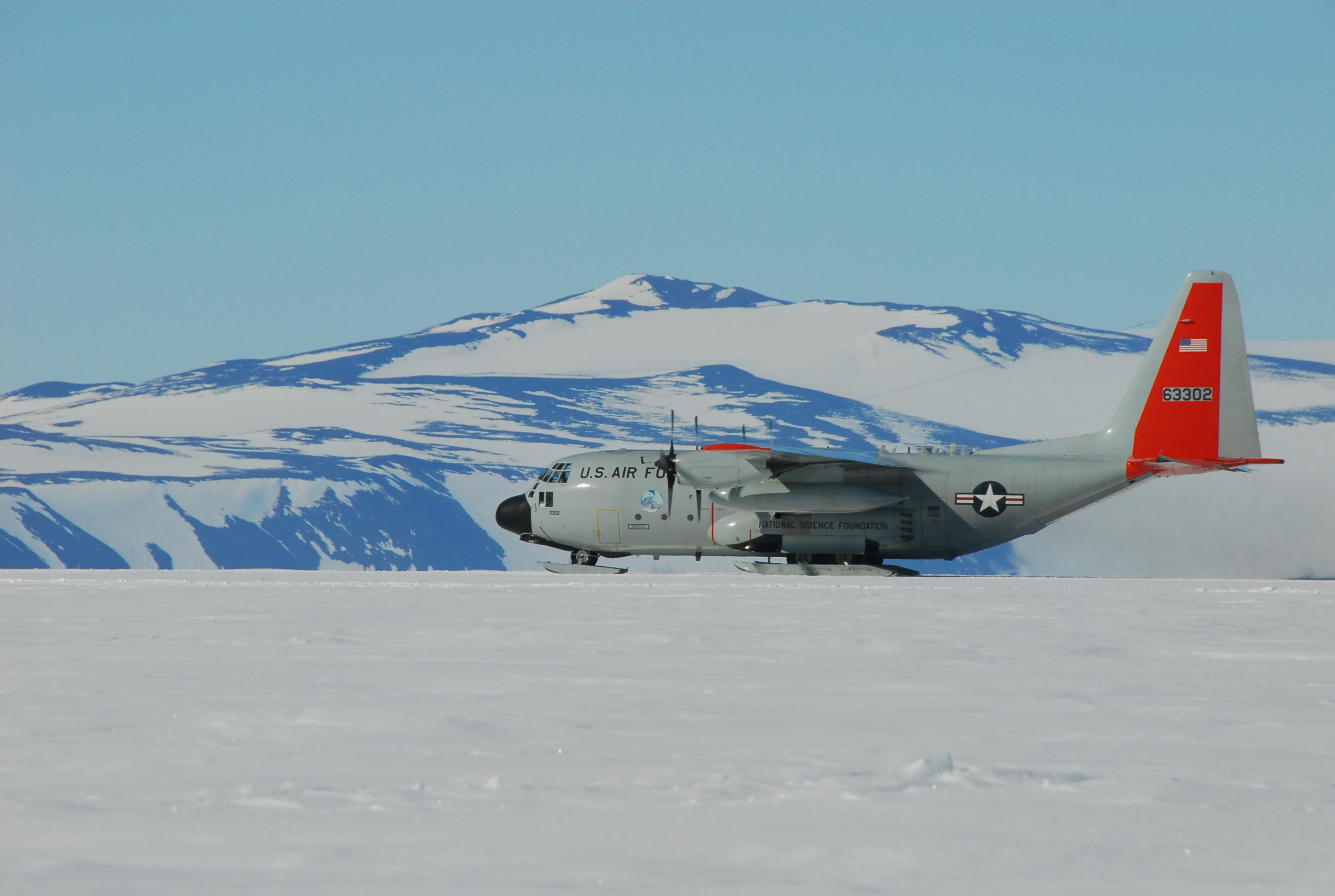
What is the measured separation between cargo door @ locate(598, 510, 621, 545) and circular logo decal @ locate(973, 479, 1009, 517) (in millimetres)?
9391

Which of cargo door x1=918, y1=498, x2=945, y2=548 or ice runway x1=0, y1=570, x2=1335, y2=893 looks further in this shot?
cargo door x1=918, y1=498, x2=945, y2=548

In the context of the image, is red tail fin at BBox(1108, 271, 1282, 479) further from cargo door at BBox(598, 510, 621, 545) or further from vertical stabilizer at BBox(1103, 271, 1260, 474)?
cargo door at BBox(598, 510, 621, 545)

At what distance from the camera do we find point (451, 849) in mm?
5324

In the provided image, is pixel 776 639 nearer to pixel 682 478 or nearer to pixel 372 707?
pixel 372 707

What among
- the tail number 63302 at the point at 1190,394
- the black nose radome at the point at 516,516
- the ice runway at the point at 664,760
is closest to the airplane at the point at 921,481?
the tail number 63302 at the point at 1190,394

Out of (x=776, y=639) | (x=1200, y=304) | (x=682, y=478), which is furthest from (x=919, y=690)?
(x=1200, y=304)

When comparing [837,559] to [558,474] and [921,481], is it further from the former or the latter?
[558,474]

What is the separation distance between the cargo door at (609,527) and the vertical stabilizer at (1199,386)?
13.2 meters

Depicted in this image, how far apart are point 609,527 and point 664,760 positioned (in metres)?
24.2

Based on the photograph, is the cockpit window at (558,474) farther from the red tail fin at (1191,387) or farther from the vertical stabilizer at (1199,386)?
the red tail fin at (1191,387)

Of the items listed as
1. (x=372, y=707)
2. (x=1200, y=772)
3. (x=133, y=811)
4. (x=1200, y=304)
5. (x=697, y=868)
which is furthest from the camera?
(x=1200, y=304)

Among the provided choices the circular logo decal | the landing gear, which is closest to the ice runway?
the circular logo decal

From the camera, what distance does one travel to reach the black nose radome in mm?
32500

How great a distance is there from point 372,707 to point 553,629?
608 centimetres
